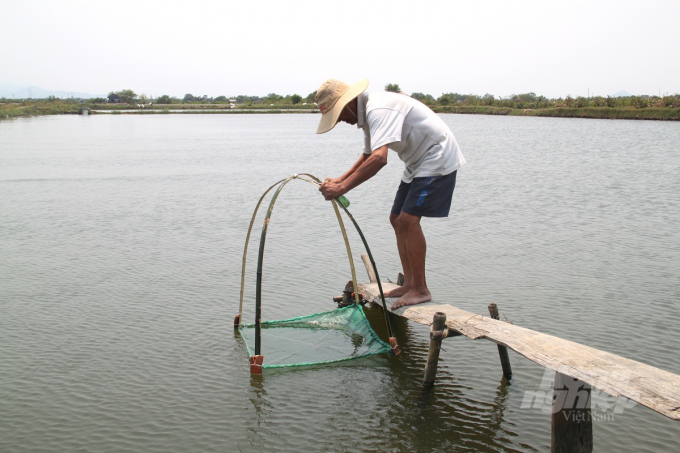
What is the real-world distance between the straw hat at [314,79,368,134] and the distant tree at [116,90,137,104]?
148765 millimetres

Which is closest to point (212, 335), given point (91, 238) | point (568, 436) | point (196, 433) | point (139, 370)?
point (139, 370)

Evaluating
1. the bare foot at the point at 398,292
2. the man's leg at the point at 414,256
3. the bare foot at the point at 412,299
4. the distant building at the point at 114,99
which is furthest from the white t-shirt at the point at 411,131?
the distant building at the point at 114,99

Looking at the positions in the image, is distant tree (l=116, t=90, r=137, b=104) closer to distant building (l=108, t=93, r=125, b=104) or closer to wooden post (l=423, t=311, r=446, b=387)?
distant building (l=108, t=93, r=125, b=104)

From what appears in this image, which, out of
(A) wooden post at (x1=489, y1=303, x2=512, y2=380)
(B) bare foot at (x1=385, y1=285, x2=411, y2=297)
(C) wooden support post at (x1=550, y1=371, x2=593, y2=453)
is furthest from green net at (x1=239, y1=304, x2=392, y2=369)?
(C) wooden support post at (x1=550, y1=371, x2=593, y2=453)

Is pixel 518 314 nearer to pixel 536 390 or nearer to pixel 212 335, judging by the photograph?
A: pixel 536 390

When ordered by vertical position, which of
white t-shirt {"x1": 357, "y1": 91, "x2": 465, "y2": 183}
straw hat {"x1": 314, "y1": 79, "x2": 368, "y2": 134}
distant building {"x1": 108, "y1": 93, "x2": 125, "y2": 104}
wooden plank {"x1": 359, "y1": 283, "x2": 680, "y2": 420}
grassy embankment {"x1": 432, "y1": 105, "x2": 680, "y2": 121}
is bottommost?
wooden plank {"x1": 359, "y1": 283, "x2": 680, "y2": 420}

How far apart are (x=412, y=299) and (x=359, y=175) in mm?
1276

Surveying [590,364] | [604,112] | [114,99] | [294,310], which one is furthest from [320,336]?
[114,99]

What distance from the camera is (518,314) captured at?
7.03 metres

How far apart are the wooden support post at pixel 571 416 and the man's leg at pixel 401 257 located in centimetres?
203

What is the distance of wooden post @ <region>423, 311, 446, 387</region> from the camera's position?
4.77 m

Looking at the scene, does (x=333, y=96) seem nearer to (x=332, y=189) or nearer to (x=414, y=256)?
(x=332, y=189)

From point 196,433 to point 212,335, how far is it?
2006mm

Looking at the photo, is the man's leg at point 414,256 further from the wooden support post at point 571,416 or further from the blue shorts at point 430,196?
the wooden support post at point 571,416
